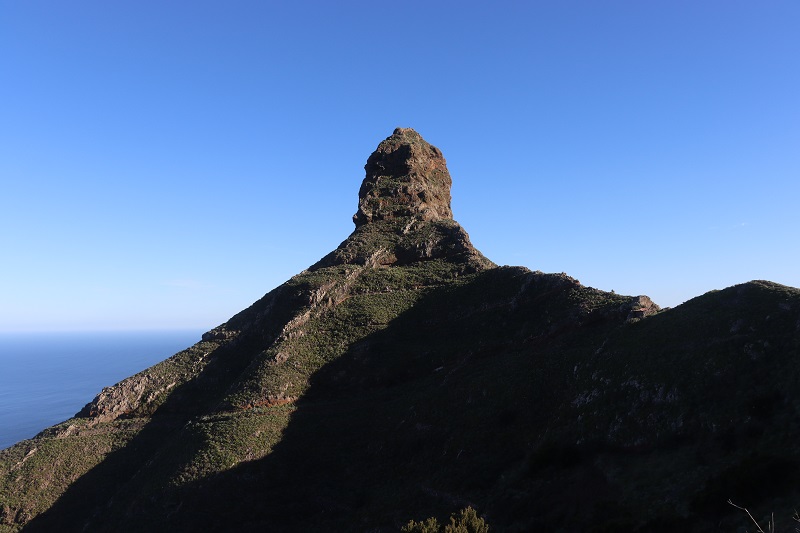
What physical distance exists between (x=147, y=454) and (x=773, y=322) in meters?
59.4

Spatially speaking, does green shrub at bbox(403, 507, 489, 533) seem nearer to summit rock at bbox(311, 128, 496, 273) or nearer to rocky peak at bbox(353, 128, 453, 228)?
summit rock at bbox(311, 128, 496, 273)

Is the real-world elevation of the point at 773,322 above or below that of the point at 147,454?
above

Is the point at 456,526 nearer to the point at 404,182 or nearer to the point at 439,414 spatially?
the point at 439,414

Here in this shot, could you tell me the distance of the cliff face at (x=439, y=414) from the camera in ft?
87.4

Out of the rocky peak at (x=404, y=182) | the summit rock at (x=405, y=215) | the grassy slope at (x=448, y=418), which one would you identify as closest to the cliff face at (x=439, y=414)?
the grassy slope at (x=448, y=418)

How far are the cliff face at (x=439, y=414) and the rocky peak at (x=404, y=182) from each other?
34.8 feet

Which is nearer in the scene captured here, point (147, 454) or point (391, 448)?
point (391, 448)

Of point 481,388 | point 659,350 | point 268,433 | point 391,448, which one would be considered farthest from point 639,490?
point 268,433

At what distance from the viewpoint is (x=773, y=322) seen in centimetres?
3250

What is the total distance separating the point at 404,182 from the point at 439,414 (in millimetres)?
53509

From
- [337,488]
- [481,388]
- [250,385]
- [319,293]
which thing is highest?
[319,293]

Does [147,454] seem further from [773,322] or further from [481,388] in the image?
[773,322]

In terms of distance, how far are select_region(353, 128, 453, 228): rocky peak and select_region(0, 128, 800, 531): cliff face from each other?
10614 mm

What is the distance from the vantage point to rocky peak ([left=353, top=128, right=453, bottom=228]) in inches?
3398
